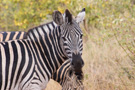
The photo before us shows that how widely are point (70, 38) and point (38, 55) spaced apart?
58 centimetres

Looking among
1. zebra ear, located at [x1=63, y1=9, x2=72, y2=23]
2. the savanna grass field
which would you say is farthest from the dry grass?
zebra ear, located at [x1=63, y1=9, x2=72, y2=23]

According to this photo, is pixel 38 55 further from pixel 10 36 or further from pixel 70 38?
pixel 10 36

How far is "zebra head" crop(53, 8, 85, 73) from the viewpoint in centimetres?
377

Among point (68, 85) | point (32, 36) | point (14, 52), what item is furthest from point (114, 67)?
point (14, 52)

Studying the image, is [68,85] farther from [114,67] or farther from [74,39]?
[114,67]

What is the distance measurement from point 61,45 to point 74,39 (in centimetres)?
25

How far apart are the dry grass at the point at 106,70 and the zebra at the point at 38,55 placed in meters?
1.69

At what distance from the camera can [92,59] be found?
7.07 metres

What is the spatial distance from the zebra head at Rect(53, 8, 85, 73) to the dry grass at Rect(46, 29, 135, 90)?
63.8 inches

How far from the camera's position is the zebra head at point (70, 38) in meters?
3.77

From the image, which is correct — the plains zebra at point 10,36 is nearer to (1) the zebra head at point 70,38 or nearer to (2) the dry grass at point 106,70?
(2) the dry grass at point 106,70

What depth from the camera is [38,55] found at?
12.1 ft

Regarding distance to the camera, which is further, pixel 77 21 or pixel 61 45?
pixel 77 21

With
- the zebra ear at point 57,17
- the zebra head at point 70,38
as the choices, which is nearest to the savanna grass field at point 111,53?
the zebra head at point 70,38
